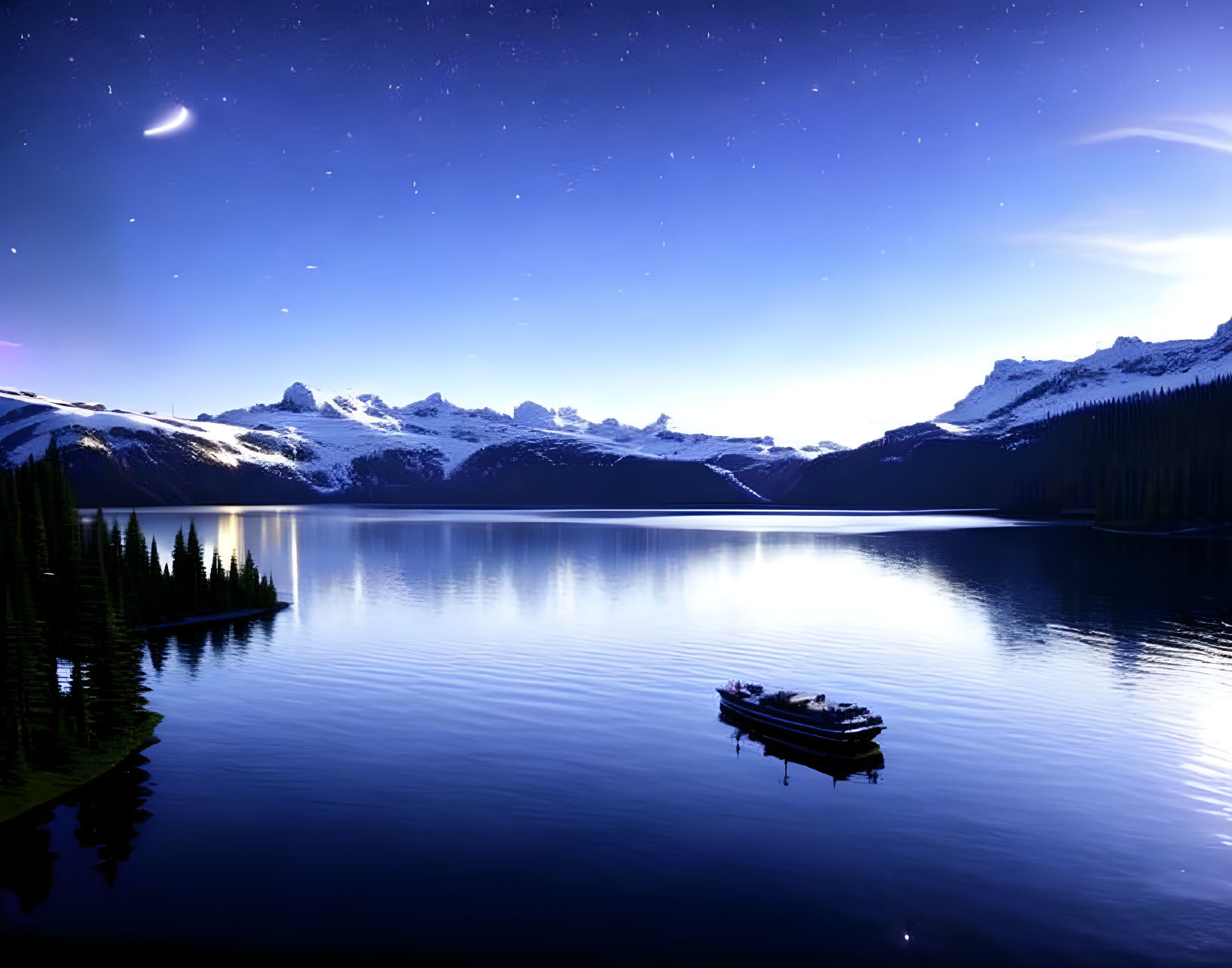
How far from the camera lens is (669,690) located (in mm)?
57438

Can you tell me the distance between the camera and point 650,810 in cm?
3478

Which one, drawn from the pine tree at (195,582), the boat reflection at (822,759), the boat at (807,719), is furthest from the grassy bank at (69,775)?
the pine tree at (195,582)

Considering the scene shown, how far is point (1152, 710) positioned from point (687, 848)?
37.3 metres

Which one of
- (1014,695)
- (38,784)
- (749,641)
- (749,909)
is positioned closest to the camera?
(749,909)

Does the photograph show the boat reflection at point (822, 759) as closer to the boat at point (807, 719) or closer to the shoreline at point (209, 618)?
the boat at point (807, 719)

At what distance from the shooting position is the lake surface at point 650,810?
84.9ft

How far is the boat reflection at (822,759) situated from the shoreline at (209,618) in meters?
64.3

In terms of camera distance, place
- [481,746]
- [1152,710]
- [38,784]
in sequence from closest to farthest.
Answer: [38,784] → [481,746] → [1152,710]

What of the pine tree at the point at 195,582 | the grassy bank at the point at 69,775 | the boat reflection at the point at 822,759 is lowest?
the boat reflection at the point at 822,759

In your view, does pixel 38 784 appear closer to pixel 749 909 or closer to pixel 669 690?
pixel 749 909

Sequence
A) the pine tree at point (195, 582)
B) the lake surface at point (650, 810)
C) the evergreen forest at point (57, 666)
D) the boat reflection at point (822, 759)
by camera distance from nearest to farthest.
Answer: the lake surface at point (650, 810) → the evergreen forest at point (57, 666) → the boat reflection at point (822, 759) → the pine tree at point (195, 582)

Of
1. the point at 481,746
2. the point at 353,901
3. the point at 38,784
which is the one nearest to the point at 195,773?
the point at 38,784

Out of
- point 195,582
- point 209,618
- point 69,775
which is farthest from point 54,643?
point 195,582

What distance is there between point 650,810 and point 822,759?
12.0 meters
